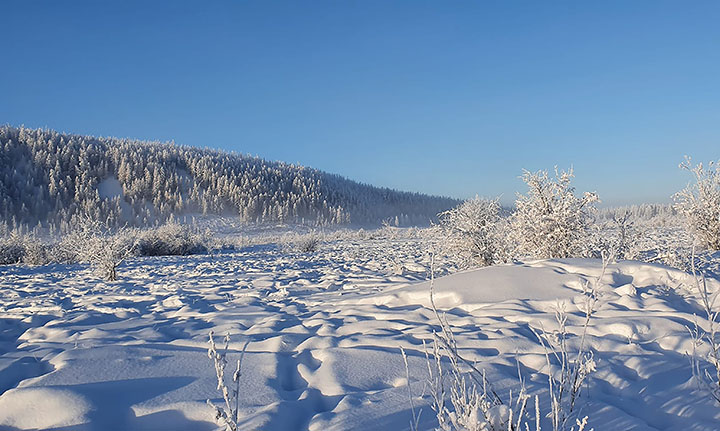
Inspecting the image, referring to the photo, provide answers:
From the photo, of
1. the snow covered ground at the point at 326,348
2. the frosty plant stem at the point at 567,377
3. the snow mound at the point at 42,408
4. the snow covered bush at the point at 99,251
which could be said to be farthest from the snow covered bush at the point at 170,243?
the frosty plant stem at the point at 567,377

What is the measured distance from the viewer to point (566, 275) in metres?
5.55

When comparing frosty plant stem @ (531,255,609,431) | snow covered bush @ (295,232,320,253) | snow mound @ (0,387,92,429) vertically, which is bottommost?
snow covered bush @ (295,232,320,253)

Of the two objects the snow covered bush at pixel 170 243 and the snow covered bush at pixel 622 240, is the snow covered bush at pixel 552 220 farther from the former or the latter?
the snow covered bush at pixel 170 243

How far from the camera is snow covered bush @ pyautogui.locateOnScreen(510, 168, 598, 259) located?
7.67m

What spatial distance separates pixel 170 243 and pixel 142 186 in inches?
1143

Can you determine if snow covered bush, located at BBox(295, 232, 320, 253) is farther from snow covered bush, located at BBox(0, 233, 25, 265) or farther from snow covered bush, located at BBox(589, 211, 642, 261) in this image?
snow covered bush, located at BBox(589, 211, 642, 261)

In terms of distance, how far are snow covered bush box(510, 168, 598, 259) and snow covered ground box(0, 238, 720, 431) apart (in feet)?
5.05

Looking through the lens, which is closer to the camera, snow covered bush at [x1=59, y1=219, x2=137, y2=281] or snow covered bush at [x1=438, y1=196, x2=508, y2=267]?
snow covered bush at [x1=438, y1=196, x2=508, y2=267]

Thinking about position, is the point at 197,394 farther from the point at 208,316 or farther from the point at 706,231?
the point at 706,231

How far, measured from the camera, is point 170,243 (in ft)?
53.2

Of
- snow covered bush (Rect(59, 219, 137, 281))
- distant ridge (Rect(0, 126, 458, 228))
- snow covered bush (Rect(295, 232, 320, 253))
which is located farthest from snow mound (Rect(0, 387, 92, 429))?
distant ridge (Rect(0, 126, 458, 228))

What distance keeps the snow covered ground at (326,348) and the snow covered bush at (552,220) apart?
5.05ft

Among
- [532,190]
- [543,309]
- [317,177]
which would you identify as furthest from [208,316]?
[317,177]

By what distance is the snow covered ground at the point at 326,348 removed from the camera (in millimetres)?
2205
